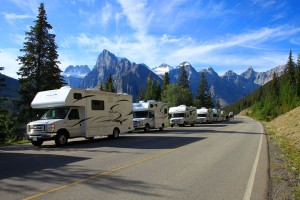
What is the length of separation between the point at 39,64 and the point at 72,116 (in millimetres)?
20677

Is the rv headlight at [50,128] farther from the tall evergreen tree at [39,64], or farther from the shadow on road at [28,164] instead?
the tall evergreen tree at [39,64]

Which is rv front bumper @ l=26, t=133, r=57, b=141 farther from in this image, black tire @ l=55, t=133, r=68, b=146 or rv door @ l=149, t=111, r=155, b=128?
rv door @ l=149, t=111, r=155, b=128

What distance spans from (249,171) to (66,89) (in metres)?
12.0

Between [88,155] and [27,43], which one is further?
[27,43]

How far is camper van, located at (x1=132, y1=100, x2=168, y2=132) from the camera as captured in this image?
104 feet

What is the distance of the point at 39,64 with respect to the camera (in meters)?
37.2

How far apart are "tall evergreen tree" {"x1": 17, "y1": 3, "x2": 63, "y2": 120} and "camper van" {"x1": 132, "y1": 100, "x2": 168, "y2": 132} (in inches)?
400

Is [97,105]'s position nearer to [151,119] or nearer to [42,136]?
[42,136]

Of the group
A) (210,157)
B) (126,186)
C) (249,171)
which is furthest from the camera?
(210,157)

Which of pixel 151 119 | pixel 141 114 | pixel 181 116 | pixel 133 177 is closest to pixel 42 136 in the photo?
pixel 133 177

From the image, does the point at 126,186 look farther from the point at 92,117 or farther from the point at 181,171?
the point at 92,117

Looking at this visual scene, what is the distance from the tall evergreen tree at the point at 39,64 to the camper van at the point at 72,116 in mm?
15916

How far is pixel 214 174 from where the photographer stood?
31.8ft

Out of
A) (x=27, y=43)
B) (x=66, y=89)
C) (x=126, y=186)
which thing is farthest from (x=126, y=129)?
(x=27, y=43)
